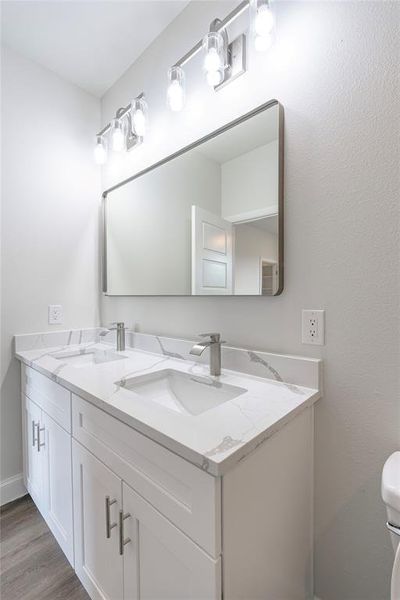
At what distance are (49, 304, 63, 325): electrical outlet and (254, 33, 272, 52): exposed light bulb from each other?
1.61m

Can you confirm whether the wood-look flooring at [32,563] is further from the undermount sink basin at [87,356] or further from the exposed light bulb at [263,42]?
the exposed light bulb at [263,42]

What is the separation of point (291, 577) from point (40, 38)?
2.58m

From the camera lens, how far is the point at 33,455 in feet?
4.82

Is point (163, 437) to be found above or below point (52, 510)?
above

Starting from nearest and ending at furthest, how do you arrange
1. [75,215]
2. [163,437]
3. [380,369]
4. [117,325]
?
1. [163,437]
2. [380,369]
3. [117,325]
4. [75,215]

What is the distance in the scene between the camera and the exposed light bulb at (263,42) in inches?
39.1

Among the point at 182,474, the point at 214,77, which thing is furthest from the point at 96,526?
the point at 214,77

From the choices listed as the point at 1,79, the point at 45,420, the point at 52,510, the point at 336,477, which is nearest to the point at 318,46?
the point at 336,477

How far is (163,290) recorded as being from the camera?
4.97 ft

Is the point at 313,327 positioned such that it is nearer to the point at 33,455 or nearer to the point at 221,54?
the point at 221,54

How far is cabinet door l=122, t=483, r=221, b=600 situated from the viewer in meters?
0.62

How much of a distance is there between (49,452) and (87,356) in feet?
1.72

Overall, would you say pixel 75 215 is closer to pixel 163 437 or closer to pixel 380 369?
pixel 163 437

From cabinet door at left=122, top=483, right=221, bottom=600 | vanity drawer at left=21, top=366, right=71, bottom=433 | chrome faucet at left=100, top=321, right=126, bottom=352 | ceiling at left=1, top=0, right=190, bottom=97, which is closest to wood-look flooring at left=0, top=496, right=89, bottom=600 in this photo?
cabinet door at left=122, top=483, right=221, bottom=600
